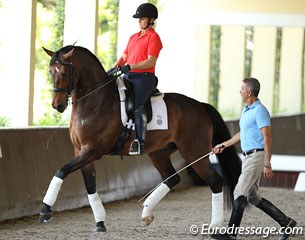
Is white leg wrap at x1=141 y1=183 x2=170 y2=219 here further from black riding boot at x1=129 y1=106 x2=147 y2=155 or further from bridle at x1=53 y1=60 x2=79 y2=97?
bridle at x1=53 y1=60 x2=79 y2=97

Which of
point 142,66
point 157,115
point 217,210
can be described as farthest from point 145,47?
point 217,210

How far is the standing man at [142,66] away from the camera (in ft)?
29.4

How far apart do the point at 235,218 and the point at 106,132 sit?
1.80m

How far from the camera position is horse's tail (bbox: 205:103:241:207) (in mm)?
9390

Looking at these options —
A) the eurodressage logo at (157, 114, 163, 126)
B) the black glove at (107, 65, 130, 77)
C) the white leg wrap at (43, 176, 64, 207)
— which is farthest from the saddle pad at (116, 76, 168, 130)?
the white leg wrap at (43, 176, 64, 207)

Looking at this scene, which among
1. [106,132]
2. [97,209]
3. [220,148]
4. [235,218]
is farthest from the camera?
[97,209]

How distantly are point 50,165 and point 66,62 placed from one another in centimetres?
242

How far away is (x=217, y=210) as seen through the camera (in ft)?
29.4

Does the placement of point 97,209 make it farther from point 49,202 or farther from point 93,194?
point 49,202

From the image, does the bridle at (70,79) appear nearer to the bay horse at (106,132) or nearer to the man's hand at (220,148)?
the bay horse at (106,132)

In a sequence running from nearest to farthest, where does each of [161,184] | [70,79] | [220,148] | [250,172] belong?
[250,172] < [220,148] < [70,79] < [161,184]

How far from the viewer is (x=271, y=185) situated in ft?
52.8

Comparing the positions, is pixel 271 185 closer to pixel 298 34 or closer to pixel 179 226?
pixel 298 34

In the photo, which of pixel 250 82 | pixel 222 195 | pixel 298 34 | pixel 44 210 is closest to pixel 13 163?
pixel 44 210
